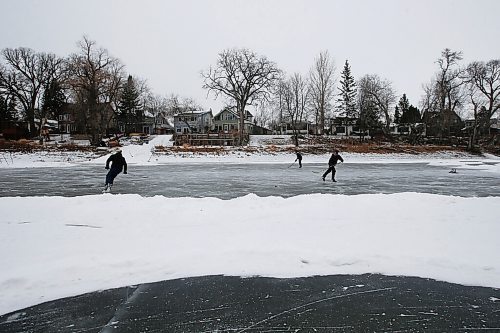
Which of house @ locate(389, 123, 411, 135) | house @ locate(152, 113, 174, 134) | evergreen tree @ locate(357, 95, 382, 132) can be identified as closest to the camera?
evergreen tree @ locate(357, 95, 382, 132)

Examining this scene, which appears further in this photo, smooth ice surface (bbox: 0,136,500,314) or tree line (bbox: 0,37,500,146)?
tree line (bbox: 0,37,500,146)

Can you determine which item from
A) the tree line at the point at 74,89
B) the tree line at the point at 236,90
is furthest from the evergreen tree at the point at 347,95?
the tree line at the point at 74,89

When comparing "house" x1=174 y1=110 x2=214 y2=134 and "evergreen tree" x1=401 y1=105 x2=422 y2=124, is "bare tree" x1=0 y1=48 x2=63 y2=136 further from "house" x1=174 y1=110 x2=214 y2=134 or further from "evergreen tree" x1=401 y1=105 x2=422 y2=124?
"evergreen tree" x1=401 y1=105 x2=422 y2=124

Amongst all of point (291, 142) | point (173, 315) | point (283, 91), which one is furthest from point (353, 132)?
point (173, 315)

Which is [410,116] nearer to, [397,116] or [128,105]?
[397,116]

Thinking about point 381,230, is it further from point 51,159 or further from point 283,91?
point 283,91

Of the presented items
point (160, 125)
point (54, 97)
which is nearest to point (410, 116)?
point (160, 125)

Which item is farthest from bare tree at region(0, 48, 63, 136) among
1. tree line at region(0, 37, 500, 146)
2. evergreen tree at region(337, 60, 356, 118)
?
evergreen tree at region(337, 60, 356, 118)

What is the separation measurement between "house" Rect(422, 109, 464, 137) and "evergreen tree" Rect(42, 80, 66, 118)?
6286 centimetres

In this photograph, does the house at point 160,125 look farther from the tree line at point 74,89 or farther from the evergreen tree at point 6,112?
the evergreen tree at point 6,112

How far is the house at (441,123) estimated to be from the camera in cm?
5834

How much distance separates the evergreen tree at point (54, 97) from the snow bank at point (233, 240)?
57.3 meters

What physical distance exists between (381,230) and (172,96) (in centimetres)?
10551

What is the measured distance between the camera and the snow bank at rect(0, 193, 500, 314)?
5.52 m
